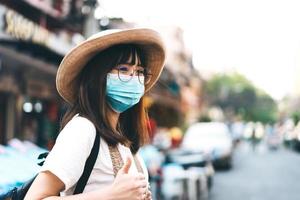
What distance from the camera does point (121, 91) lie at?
7.22ft

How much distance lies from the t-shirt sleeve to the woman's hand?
13cm

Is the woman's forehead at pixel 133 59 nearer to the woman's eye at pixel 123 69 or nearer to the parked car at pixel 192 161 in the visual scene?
the woman's eye at pixel 123 69

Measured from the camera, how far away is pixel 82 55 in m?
2.20

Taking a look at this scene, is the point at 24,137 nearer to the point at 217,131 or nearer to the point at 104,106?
the point at 217,131

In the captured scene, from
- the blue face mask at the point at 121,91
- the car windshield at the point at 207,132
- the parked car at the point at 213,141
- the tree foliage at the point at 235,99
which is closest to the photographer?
the blue face mask at the point at 121,91

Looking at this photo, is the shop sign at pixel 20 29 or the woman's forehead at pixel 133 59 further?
the shop sign at pixel 20 29

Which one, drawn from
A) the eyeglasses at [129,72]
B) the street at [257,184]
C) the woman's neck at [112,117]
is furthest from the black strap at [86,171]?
the street at [257,184]

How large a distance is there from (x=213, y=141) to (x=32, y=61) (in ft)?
26.6

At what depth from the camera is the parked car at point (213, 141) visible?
63.0ft

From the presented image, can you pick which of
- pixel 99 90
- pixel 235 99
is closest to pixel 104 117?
pixel 99 90

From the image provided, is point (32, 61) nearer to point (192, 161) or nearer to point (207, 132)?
point (192, 161)

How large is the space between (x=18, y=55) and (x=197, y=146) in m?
8.03

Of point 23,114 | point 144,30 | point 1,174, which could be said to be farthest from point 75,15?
point 144,30

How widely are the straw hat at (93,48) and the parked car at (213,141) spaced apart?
16.4 metres
